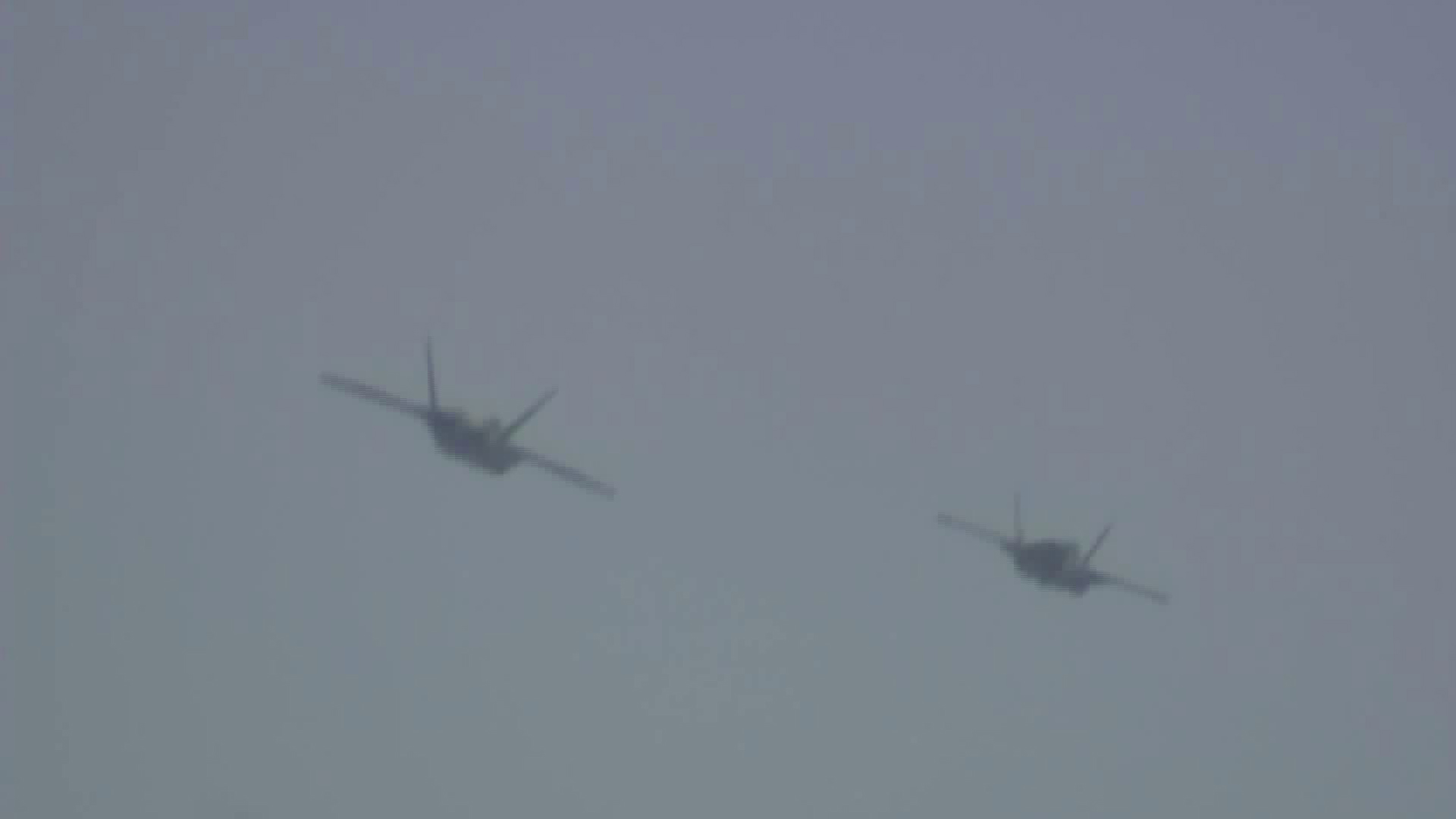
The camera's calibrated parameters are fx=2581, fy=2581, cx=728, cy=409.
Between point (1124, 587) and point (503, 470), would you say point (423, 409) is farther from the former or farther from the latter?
point (1124, 587)

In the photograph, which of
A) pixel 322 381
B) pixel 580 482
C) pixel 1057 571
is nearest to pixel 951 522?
pixel 1057 571

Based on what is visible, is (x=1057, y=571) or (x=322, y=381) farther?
(x=1057, y=571)

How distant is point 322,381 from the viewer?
388 ft

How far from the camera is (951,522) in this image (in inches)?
5581

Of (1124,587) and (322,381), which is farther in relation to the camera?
(1124,587)

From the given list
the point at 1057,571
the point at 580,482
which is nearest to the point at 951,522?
the point at 1057,571

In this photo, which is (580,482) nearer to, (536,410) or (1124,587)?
(536,410)

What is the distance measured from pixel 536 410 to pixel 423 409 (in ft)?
20.5

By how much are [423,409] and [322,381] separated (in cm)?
477

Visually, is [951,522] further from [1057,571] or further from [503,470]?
[503,470]

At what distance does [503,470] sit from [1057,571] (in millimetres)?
33030

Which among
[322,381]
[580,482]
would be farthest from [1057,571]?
[322,381]

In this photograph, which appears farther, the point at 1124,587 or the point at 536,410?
the point at 1124,587

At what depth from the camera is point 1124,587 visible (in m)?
141
